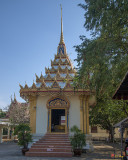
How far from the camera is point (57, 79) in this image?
1477 cm

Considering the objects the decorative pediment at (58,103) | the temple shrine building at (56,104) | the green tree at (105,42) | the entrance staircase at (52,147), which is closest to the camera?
the green tree at (105,42)

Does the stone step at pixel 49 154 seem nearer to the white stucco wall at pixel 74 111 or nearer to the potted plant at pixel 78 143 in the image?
the potted plant at pixel 78 143

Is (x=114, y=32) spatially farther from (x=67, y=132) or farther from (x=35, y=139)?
(x=35, y=139)

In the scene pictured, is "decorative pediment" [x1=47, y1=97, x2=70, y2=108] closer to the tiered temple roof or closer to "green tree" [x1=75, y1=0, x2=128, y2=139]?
the tiered temple roof

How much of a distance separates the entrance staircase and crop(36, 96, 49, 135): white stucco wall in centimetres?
68

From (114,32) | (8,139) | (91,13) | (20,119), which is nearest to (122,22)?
(114,32)

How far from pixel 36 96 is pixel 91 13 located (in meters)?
7.42

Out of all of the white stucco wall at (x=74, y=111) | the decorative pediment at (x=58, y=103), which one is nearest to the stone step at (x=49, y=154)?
the white stucco wall at (x=74, y=111)

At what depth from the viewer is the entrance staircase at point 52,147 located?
10.4 metres

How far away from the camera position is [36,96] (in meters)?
13.4

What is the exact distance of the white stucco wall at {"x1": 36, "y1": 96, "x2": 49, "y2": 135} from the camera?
1287cm

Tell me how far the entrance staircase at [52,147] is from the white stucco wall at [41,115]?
681mm

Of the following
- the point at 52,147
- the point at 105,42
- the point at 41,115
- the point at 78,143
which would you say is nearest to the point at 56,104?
the point at 41,115

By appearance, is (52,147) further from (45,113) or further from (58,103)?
(58,103)
